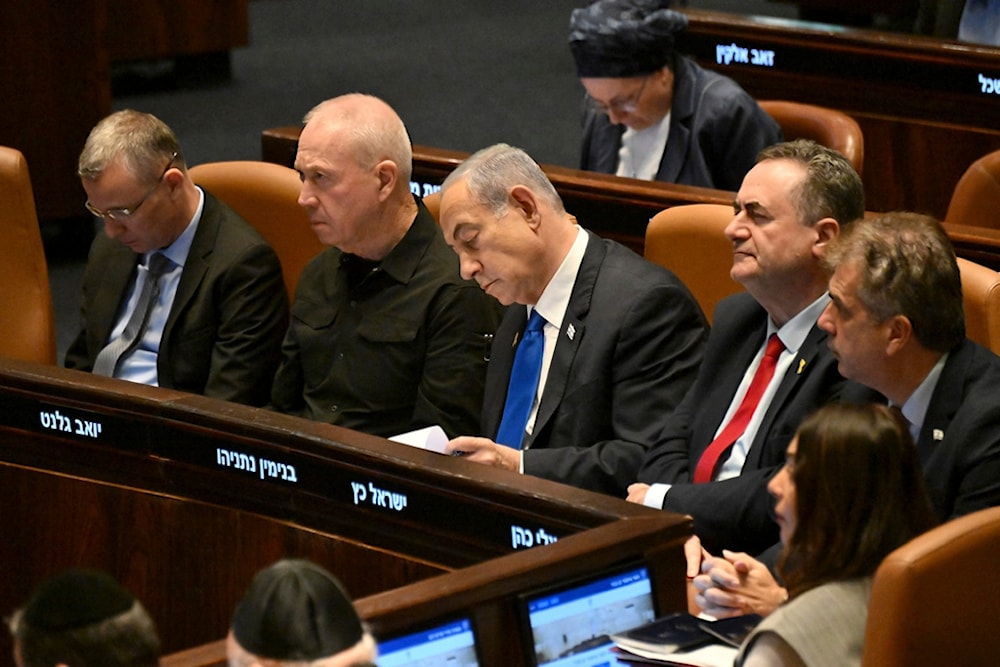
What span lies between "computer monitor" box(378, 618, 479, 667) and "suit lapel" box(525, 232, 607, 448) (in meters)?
1.04

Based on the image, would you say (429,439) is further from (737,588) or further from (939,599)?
(939,599)

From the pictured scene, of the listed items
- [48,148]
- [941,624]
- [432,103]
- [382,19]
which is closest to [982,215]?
[941,624]

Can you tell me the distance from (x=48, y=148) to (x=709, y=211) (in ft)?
10.4

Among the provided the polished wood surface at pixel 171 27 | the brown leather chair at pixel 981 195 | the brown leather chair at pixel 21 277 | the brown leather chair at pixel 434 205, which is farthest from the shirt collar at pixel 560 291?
the polished wood surface at pixel 171 27

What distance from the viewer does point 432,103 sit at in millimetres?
7797

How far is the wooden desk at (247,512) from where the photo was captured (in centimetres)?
228

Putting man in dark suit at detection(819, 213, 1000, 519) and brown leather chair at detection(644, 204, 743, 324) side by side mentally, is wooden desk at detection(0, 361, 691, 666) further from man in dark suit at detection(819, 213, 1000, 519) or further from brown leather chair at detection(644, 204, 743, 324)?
brown leather chair at detection(644, 204, 743, 324)

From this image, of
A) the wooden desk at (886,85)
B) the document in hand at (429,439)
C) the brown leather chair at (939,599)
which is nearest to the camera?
the brown leather chair at (939,599)

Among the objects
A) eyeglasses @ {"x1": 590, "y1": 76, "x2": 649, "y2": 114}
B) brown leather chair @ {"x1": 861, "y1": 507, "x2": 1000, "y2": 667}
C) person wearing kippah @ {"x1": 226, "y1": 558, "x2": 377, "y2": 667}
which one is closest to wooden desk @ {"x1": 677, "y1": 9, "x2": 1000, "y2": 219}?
eyeglasses @ {"x1": 590, "y1": 76, "x2": 649, "y2": 114}

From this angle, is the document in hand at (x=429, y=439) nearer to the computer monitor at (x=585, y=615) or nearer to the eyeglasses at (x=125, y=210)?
the computer monitor at (x=585, y=615)

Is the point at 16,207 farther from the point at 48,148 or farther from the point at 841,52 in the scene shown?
the point at 841,52

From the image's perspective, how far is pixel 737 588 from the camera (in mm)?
2416

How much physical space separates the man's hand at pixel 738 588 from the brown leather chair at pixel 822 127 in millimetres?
1881

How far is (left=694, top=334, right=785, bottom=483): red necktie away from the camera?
9.55 ft
